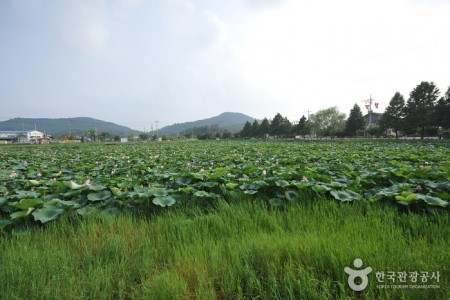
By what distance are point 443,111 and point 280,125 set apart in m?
40.5

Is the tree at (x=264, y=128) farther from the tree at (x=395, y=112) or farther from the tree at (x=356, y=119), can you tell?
the tree at (x=395, y=112)

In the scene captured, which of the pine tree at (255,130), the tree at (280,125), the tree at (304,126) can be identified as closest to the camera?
the tree at (304,126)

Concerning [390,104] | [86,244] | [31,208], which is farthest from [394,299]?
[390,104]

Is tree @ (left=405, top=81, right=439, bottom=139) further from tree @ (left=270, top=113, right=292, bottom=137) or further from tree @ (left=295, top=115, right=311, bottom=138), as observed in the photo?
tree @ (left=270, top=113, right=292, bottom=137)

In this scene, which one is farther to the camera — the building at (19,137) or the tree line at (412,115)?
the building at (19,137)

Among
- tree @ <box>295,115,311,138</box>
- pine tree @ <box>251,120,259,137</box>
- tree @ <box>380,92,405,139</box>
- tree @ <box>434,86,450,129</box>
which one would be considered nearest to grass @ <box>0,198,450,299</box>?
tree @ <box>434,86,450,129</box>

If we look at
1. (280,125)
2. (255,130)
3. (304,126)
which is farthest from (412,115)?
(255,130)

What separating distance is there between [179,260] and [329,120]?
63324mm

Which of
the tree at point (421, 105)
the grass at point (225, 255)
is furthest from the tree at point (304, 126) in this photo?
the grass at point (225, 255)

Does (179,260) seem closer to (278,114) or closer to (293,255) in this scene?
(293,255)

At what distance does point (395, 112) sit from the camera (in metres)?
37.1

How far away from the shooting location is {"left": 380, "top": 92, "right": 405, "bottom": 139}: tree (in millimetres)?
36094

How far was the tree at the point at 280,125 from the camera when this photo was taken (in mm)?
68062

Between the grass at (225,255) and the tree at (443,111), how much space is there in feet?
133
